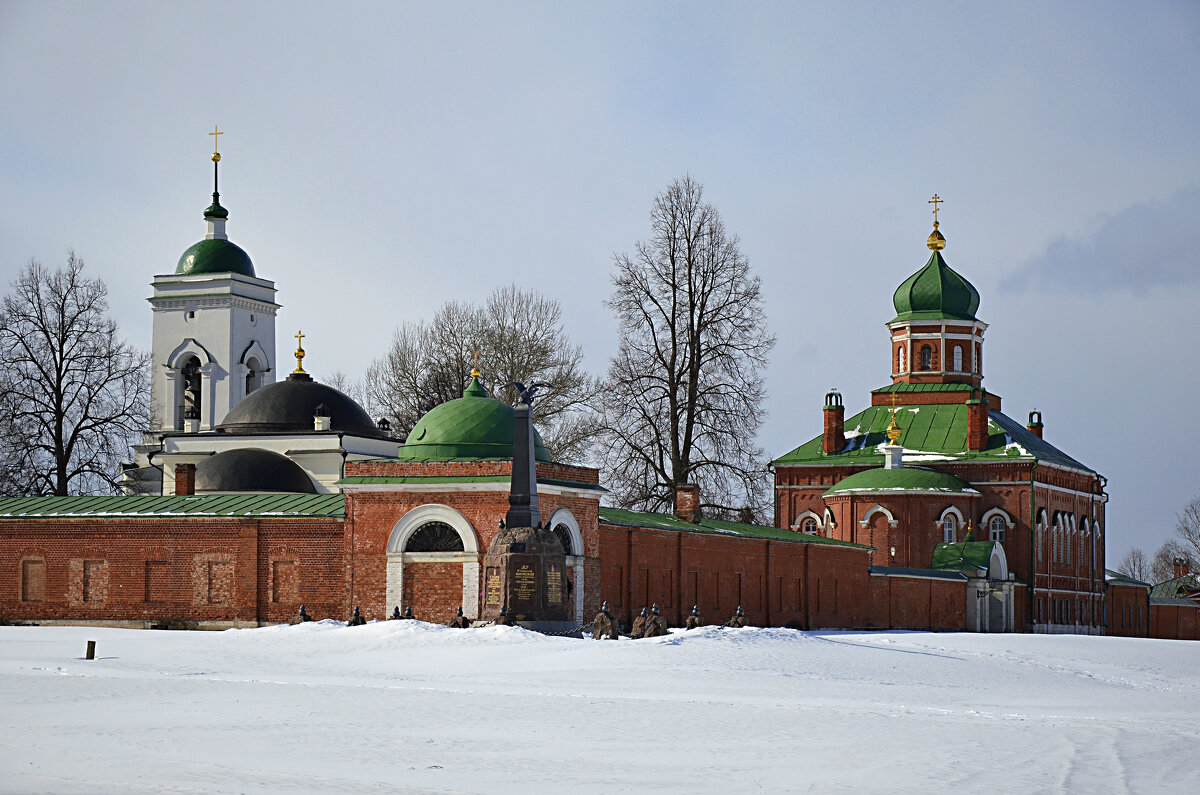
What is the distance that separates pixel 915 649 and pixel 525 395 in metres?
8.96

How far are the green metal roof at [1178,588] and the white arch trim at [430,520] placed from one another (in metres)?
53.7

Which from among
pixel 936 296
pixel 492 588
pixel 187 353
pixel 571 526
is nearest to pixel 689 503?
pixel 571 526

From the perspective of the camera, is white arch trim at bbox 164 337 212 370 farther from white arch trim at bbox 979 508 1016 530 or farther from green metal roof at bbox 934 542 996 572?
white arch trim at bbox 979 508 1016 530

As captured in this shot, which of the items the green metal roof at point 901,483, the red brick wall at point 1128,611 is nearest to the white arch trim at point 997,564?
the green metal roof at point 901,483

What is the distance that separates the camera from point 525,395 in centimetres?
3102

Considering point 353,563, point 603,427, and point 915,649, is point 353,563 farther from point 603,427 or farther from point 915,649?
→ point 603,427

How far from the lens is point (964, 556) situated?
56.7 metres

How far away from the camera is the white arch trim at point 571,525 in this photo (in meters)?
34.2

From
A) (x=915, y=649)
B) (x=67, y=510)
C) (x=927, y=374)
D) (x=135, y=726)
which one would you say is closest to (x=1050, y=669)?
(x=915, y=649)

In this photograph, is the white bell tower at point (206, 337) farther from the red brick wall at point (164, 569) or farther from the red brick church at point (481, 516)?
the red brick wall at point (164, 569)

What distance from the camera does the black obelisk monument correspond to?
29.9 m

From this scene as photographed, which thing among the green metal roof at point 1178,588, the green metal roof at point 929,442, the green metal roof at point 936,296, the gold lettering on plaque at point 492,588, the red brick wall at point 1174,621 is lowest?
the red brick wall at point 1174,621

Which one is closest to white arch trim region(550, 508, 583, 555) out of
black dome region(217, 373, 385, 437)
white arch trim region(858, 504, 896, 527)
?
black dome region(217, 373, 385, 437)

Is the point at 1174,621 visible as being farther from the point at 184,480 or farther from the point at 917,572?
the point at 184,480
